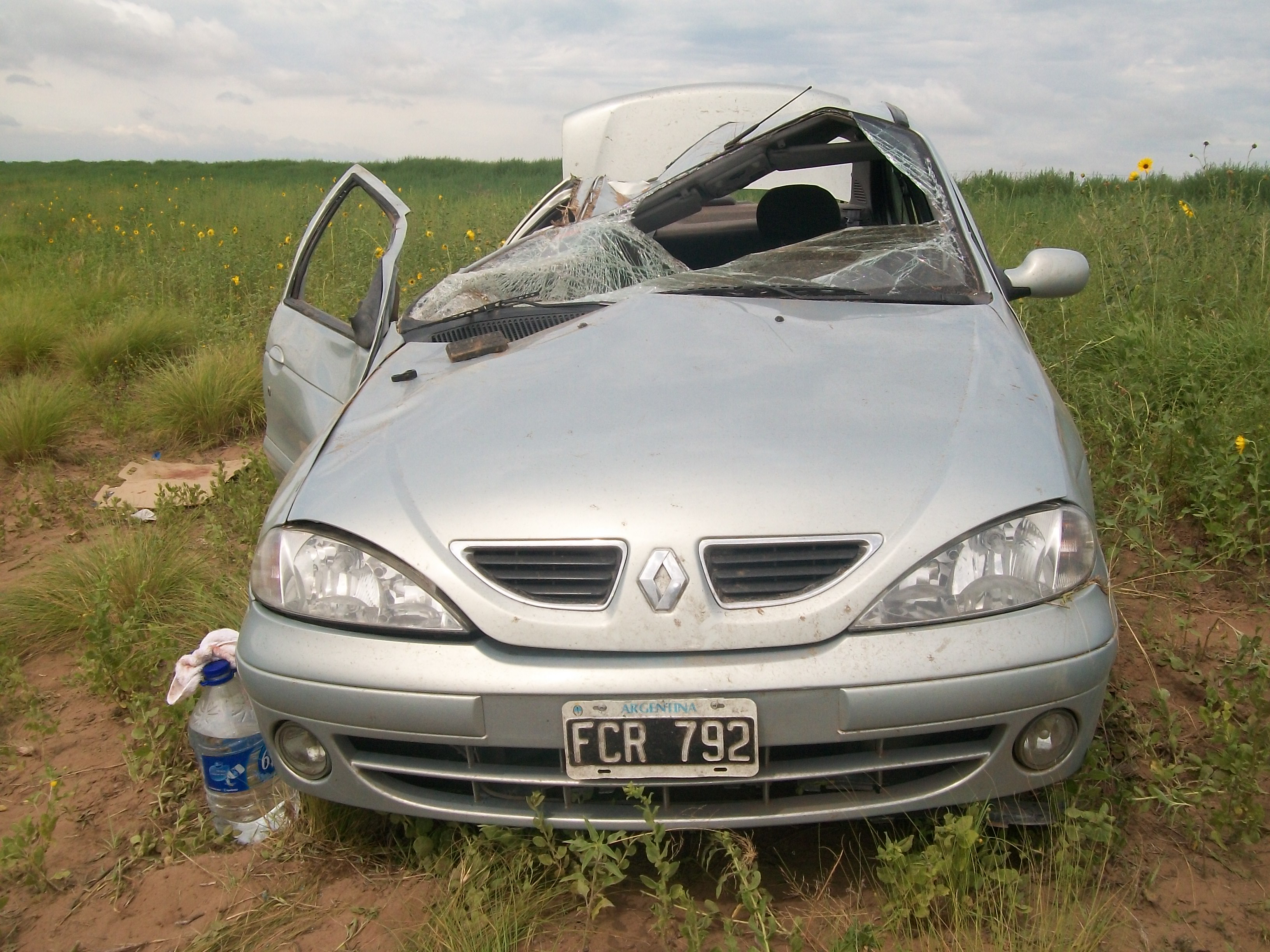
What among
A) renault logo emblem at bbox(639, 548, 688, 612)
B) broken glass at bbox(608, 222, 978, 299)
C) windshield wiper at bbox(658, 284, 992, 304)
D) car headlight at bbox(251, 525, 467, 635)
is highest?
broken glass at bbox(608, 222, 978, 299)

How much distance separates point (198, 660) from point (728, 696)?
138 cm

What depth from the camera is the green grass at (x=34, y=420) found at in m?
5.04

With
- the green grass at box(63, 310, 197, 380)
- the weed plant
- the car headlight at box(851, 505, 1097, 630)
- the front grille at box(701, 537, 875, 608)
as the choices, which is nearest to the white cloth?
the front grille at box(701, 537, 875, 608)

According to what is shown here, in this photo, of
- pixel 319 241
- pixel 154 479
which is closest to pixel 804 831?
pixel 319 241

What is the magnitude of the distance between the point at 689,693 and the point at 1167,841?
1.06 meters

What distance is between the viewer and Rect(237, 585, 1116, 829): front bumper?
1521 mm

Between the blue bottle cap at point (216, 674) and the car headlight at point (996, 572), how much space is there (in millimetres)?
1380

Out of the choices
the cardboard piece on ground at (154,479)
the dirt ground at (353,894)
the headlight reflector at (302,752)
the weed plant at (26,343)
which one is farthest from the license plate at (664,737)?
the weed plant at (26,343)

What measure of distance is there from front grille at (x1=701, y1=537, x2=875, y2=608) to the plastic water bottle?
3.71ft

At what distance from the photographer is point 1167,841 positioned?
188 cm

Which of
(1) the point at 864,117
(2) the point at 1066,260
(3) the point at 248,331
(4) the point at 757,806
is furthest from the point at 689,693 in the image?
(3) the point at 248,331

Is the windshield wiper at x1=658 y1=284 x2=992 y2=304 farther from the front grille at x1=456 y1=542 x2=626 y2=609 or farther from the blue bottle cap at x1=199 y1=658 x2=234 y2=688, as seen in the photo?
the blue bottle cap at x1=199 y1=658 x2=234 y2=688

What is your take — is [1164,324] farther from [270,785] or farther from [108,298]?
[108,298]

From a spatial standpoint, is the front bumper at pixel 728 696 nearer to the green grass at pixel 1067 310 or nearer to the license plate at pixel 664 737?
the license plate at pixel 664 737
